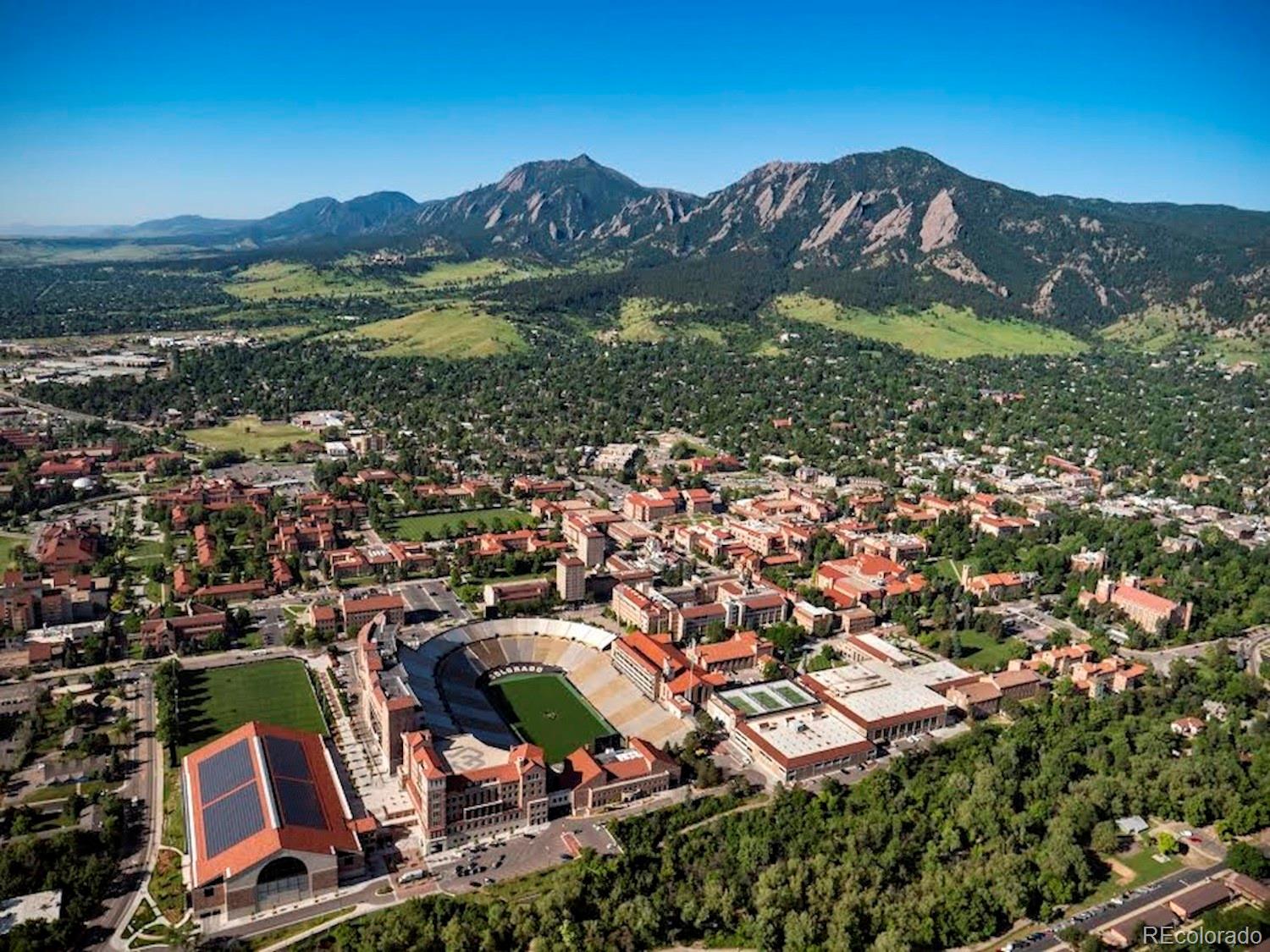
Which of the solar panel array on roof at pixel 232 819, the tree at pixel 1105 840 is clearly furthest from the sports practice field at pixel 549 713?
the tree at pixel 1105 840

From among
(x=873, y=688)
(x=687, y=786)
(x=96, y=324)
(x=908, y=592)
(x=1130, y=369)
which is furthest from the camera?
(x=96, y=324)

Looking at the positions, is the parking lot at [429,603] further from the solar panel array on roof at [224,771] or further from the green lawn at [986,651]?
the green lawn at [986,651]

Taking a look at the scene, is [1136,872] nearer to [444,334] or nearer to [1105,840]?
[1105,840]

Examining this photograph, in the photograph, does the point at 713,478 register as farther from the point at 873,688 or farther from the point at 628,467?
the point at 873,688

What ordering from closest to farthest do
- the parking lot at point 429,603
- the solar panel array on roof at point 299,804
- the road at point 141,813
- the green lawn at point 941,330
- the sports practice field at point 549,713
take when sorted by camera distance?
the road at point 141,813
the solar panel array on roof at point 299,804
the sports practice field at point 549,713
the parking lot at point 429,603
the green lawn at point 941,330

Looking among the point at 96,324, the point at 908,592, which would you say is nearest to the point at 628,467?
the point at 908,592

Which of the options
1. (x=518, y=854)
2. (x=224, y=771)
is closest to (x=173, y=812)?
(x=224, y=771)

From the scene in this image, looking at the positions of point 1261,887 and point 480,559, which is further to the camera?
point 480,559
